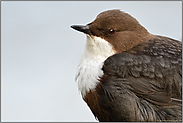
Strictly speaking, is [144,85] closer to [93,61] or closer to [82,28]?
[93,61]

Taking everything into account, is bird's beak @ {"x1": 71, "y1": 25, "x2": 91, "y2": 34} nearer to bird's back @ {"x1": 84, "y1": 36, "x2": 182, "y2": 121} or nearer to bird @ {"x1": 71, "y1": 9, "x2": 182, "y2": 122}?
bird @ {"x1": 71, "y1": 9, "x2": 182, "y2": 122}

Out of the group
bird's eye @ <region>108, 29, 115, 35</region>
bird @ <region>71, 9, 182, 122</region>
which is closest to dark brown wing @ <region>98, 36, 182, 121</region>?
bird @ <region>71, 9, 182, 122</region>

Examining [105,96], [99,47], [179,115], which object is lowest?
[179,115]

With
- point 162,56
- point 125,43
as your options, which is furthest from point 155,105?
point 125,43

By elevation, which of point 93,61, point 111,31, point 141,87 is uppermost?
point 111,31

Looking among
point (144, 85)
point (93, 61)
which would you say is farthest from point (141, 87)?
A: point (93, 61)

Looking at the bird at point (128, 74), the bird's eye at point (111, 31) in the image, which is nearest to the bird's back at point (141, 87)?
the bird at point (128, 74)

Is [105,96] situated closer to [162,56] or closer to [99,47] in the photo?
[99,47]
